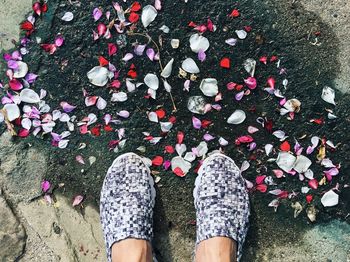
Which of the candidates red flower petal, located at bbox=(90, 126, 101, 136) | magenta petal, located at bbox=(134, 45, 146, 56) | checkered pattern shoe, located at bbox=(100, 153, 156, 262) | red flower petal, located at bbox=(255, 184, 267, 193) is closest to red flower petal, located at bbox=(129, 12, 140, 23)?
magenta petal, located at bbox=(134, 45, 146, 56)

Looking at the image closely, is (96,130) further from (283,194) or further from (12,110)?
(283,194)

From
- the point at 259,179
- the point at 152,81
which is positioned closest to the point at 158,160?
the point at 152,81

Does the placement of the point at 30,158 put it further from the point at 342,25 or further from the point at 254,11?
the point at 342,25

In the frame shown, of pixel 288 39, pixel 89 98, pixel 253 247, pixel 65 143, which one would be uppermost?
pixel 288 39

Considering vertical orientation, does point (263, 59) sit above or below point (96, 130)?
above

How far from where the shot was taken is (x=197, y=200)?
2.68m

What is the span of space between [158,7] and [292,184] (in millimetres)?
1067

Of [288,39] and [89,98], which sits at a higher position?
[288,39]

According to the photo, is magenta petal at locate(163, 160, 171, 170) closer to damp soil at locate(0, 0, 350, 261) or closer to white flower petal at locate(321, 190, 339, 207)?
damp soil at locate(0, 0, 350, 261)

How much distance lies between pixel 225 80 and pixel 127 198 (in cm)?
74

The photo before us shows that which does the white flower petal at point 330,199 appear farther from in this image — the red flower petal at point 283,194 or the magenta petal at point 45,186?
the magenta petal at point 45,186

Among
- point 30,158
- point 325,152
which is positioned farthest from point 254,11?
point 30,158

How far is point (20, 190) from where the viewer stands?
109 inches

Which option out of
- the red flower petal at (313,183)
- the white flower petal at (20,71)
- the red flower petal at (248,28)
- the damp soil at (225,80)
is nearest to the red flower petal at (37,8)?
the damp soil at (225,80)
